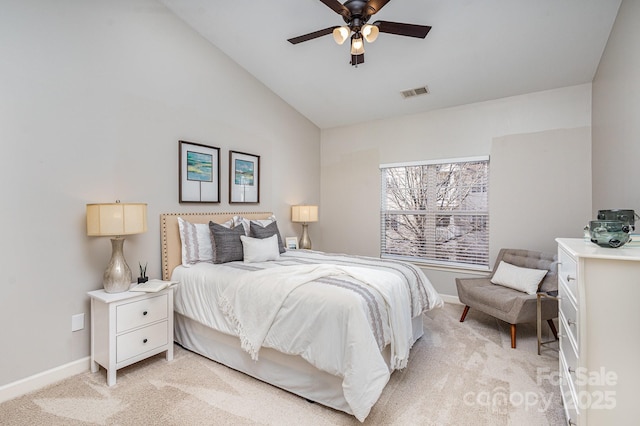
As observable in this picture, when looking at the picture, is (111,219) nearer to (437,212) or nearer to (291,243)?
(291,243)

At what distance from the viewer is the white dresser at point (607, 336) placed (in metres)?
1.29

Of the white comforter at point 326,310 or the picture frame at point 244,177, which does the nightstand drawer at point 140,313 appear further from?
the picture frame at point 244,177

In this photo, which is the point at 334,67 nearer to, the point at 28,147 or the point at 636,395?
the point at 28,147

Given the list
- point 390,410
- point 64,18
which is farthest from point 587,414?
point 64,18

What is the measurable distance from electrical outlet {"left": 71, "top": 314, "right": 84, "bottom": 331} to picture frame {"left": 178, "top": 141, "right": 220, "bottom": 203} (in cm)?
131

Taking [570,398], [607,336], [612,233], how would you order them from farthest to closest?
[570,398] → [612,233] → [607,336]

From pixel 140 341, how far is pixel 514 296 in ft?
10.8

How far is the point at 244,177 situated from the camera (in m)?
3.98

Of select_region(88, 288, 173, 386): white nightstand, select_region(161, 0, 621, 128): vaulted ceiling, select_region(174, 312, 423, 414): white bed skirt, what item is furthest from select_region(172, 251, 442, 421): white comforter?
select_region(161, 0, 621, 128): vaulted ceiling

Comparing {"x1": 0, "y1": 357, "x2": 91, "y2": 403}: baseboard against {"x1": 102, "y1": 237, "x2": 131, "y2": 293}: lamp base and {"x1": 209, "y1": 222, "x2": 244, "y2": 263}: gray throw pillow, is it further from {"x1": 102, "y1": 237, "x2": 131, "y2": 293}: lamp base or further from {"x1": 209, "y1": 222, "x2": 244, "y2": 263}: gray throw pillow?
{"x1": 209, "y1": 222, "x2": 244, "y2": 263}: gray throw pillow

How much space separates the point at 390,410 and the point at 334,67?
11.3 ft

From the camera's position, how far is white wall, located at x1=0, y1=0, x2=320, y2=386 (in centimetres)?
218

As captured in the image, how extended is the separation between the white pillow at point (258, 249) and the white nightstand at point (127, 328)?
2.60 feet

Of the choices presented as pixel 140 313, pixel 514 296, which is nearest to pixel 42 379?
pixel 140 313
